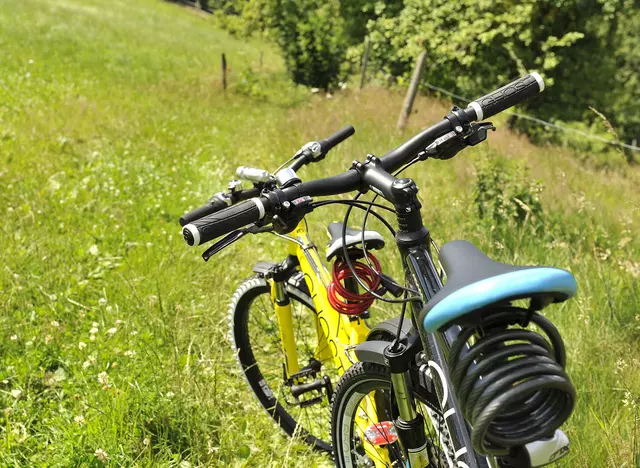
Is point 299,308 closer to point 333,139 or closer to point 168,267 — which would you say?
point 168,267

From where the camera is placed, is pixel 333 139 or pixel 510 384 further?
pixel 333 139

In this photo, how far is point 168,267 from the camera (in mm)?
3961

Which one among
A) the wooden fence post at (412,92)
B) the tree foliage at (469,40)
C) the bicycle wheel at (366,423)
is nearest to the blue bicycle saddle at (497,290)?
the bicycle wheel at (366,423)

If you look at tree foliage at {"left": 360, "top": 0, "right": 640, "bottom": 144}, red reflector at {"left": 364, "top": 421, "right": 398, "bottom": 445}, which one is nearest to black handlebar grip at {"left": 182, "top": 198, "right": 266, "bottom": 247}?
red reflector at {"left": 364, "top": 421, "right": 398, "bottom": 445}

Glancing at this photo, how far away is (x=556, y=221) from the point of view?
4488 mm

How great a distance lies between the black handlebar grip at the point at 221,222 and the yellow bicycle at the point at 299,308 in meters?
0.01

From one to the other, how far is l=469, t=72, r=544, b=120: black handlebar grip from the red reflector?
3.88 feet

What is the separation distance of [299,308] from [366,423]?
1.65 meters

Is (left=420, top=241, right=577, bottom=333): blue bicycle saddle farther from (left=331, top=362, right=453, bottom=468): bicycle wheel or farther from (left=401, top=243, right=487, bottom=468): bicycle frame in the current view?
(left=331, top=362, right=453, bottom=468): bicycle wheel

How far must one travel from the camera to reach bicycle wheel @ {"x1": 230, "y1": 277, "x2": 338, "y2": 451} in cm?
271

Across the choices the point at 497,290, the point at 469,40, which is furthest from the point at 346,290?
the point at 469,40

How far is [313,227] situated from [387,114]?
4158 mm

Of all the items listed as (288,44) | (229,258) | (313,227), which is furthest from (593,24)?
(229,258)

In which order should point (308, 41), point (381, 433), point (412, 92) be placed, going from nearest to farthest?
point (381, 433) < point (412, 92) < point (308, 41)
